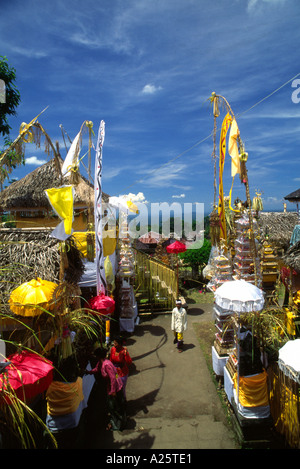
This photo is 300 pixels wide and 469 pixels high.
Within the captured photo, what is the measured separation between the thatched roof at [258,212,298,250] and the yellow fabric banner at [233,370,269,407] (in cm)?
1253

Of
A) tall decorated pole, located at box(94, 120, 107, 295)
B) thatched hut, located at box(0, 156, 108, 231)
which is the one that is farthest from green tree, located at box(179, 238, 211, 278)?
tall decorated pole, located at box(94, 120, 107, 295)

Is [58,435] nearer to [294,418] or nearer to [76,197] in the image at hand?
[294,418]

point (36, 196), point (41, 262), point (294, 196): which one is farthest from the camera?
point (294, 196)

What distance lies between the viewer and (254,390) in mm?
4863

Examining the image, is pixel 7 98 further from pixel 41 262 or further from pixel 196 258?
pixel 196 258

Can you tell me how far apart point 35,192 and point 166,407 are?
8.84m

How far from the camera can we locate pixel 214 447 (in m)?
4.92

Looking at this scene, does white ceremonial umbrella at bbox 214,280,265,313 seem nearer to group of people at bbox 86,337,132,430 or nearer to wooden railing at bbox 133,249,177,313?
group of people at bbox 86,337,132,430

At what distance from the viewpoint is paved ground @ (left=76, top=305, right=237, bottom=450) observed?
5090mm

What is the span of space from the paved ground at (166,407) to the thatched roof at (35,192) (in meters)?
6.09

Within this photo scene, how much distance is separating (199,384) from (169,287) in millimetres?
5573

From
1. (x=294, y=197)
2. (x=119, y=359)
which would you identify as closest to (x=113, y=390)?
(x=119, y=359)

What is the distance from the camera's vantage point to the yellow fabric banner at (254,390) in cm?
486

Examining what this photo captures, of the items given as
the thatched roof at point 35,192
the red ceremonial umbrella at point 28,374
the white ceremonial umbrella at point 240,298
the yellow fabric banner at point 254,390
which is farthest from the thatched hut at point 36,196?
the yellow fabric banner at point 254,390
